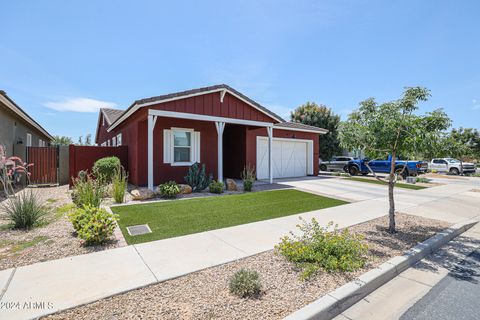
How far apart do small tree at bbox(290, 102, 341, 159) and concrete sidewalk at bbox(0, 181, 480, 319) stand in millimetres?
18472

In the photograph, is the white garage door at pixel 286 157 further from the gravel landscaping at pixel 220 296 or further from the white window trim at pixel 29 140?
the white window trim at pixel 29 140

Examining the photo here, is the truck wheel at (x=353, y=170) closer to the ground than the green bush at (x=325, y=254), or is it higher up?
higher up

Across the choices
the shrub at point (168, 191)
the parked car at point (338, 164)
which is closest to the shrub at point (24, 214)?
the shrub at point (168, 191)

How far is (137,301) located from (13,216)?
13.6 ft

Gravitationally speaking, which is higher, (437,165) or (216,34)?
(216,34)

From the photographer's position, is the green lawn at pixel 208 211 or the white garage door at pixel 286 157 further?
the white garage door at pixel 286 157

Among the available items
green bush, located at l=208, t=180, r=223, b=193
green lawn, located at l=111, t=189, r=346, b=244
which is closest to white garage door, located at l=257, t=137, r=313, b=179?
green bush, located at l=208, t=180, r=223, b=193

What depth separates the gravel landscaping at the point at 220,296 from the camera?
2.18 meters

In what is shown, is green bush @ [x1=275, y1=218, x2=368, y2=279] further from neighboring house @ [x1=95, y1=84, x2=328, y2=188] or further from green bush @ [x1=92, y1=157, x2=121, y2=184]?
green bush @ [x1=92, y1=157, x2=121, y2=184]

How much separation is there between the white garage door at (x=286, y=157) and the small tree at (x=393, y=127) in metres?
8.67

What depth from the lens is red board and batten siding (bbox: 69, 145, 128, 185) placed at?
1039 centimetres

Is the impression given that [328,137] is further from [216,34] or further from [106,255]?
[106,255]

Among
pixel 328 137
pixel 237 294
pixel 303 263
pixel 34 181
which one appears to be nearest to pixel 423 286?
pixel 303 263

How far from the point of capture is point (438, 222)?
18.4 feet
